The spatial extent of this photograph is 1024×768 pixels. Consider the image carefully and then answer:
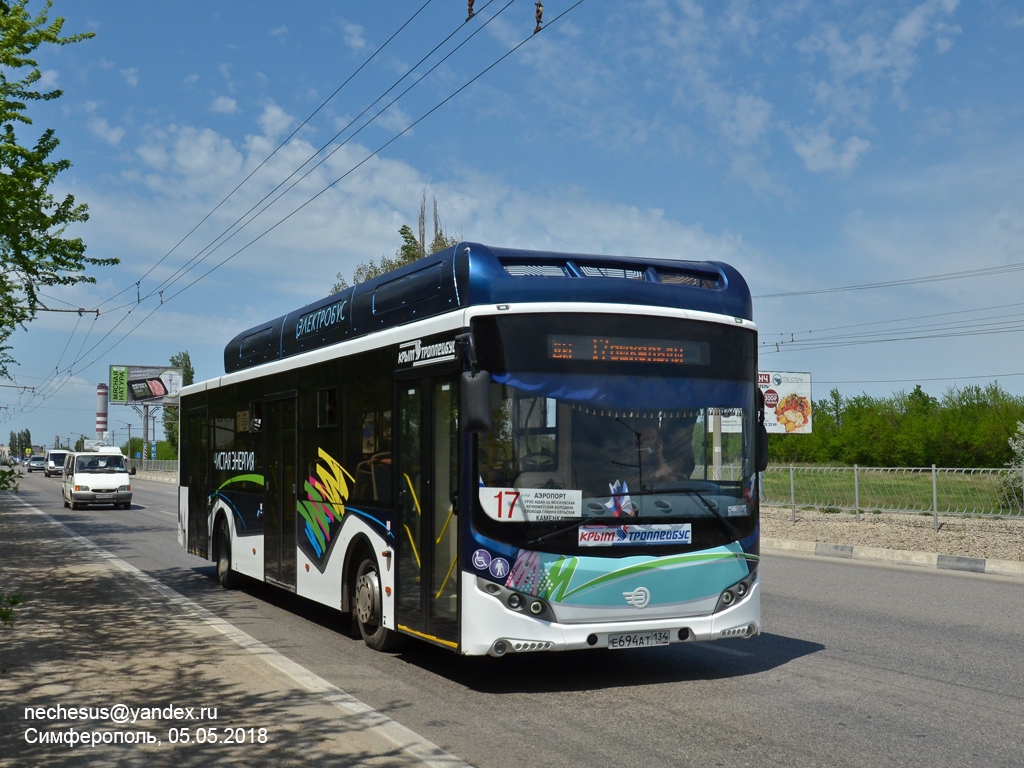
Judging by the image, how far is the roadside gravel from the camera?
1738 cm

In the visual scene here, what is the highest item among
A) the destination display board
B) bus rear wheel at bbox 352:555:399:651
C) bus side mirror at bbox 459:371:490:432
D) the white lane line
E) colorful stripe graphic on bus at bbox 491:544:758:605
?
the destination display board

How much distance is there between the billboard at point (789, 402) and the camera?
104ft

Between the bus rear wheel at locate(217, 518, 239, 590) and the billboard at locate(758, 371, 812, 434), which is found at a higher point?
the billboard at locate(758, 371, 812, 434)

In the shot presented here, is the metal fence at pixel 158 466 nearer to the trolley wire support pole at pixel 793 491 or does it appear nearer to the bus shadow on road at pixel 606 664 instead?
the trolley wire support pole at pixel 793 491

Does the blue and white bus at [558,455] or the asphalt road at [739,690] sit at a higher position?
the blue and white bus at [558,455]

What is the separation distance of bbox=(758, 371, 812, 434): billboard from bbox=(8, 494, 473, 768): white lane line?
2314 cm

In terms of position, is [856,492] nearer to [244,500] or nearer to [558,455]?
[244,500]

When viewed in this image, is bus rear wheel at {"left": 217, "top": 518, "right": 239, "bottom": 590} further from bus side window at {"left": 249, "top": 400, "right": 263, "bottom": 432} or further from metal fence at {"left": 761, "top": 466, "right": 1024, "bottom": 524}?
metal fence at {"left": 761, "top": 466, "right": 1024, "bottom": 524}

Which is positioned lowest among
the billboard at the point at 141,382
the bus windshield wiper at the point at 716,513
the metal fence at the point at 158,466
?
the metal fence at the point at 158,466

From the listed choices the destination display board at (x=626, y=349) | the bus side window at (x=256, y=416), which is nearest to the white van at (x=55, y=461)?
the bus side window at (x=256, y=416)

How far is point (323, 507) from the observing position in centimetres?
971

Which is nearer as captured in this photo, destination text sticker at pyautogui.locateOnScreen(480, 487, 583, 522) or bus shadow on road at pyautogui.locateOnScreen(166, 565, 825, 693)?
destination text sticker at pyautogui.locateOnScreen(480, 487, 583, 522)

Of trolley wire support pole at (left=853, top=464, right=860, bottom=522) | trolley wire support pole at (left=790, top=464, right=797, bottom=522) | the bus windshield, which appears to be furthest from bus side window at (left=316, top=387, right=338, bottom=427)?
trolley wire support pole at (left=790, top=464, right=797, bottom=522)

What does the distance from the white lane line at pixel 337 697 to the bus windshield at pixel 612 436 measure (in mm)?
1418
